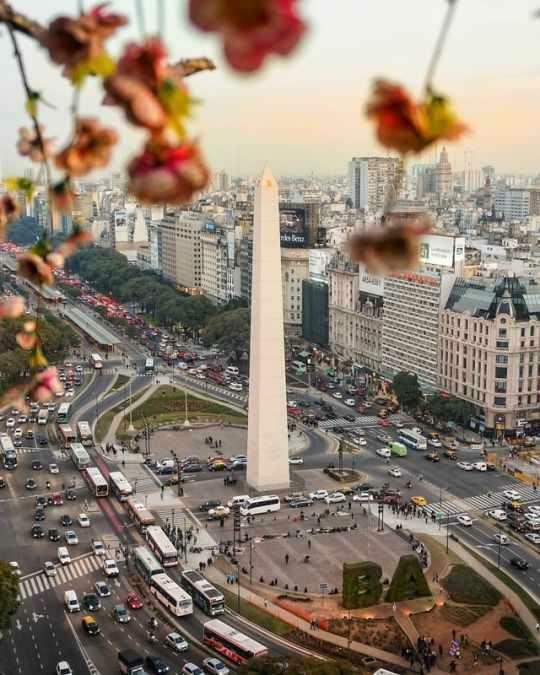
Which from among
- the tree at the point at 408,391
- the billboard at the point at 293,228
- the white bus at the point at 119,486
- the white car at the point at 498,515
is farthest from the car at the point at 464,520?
the billboard at the point at 293,228

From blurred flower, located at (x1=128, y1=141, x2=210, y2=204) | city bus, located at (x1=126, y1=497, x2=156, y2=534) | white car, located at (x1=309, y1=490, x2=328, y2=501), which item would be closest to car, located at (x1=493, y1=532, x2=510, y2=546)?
white car, located at (x1=309, y1=490, x2=328, y2=501)

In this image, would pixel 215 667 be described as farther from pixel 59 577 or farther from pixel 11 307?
pixel 11 307

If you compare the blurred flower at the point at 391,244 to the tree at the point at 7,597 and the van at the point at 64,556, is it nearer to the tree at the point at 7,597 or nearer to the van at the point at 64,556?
the tree at the point at 7,597

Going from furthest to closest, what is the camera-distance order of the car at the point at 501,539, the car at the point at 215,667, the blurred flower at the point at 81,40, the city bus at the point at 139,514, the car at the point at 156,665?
the city bus at the point at 139,514 < the car at the point at 501,539 < the car at the point at 156,665 < the car at the point at 215,667 < the blurred flower at the point at 81,40

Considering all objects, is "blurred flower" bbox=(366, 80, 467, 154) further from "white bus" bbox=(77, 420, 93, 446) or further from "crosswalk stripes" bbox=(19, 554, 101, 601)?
"white bus" bbox=(77, 420, 93, 446)

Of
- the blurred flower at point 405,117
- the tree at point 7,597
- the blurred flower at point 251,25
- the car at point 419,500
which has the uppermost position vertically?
the blurred flower at point 251,25

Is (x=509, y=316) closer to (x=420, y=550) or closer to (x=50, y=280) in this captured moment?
(x=420, y=550)

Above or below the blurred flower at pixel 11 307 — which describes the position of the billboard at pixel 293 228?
below

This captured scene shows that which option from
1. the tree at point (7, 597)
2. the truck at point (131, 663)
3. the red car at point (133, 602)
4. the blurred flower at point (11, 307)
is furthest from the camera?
the red car at point (133, 602)

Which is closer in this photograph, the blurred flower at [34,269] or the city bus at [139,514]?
the blurred flower at [34,269]
